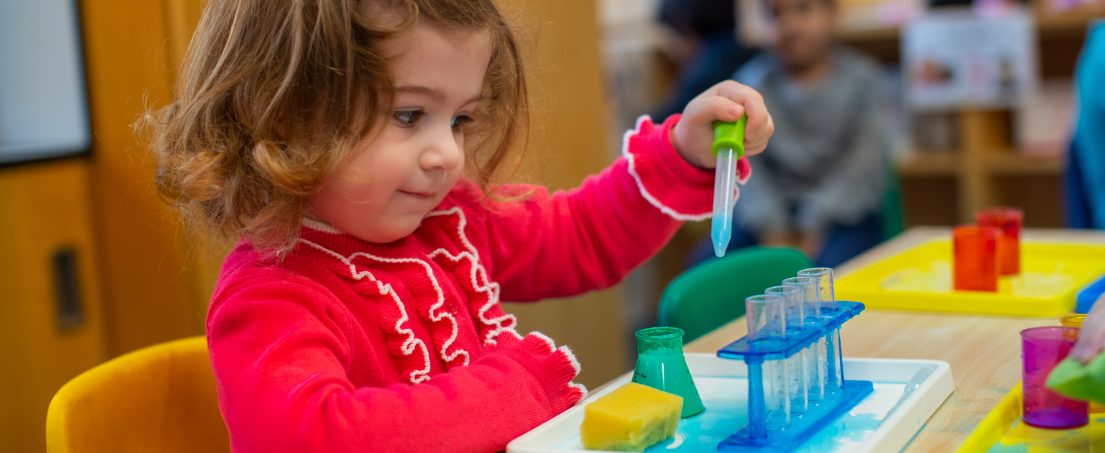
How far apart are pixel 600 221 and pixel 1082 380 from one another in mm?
545

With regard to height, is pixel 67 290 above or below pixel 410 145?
below

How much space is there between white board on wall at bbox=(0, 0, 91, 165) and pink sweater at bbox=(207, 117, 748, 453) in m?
0.92

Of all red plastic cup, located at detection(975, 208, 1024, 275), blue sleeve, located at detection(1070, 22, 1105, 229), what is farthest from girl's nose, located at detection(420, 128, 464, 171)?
blue sleeve, located at detection(1070, 22, 1105, 229)

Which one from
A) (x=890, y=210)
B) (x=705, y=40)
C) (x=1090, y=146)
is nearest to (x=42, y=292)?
(x=1090, y=146)

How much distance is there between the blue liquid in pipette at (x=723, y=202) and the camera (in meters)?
0.95

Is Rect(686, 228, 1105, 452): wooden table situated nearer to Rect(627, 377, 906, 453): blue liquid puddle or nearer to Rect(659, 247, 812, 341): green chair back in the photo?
Rect(627, 377, 906, 453): blue liquid puddle

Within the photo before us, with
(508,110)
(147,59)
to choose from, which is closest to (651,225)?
(508,110)

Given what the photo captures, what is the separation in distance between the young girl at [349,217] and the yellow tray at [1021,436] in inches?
12.3

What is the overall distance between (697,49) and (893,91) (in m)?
0.65

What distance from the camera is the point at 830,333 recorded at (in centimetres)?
96

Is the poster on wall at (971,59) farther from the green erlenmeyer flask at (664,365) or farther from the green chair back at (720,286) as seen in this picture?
the green erlenmeyer flask at (664,365)

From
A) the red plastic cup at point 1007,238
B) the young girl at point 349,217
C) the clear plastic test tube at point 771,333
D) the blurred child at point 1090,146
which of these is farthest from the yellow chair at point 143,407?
the blurred child at point 1090,146

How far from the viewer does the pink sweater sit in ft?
2.78

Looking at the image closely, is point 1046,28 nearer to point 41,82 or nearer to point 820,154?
point 820,154
